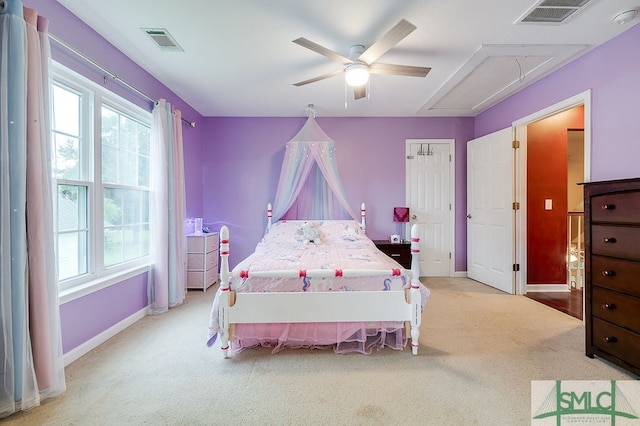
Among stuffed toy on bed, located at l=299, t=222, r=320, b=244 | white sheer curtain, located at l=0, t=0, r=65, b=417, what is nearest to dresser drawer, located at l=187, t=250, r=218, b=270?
stuffed toy on bed, located at l=299, t=222, r=320, b=244

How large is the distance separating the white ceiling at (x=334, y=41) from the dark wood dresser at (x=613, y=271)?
4.55 ft

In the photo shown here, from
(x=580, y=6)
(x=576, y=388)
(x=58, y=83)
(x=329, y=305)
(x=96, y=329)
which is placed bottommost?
(x=576, y=388)

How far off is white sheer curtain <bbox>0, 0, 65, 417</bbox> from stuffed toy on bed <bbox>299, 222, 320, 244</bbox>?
2.46 meters

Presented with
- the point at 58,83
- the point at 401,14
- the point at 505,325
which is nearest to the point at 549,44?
the point at 401,14

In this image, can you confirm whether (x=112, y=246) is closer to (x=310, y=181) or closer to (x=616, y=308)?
(x=310, y=181)

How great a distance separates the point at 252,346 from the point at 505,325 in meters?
2.39

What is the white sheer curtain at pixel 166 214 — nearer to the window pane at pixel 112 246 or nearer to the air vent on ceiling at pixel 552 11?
the window pane at pixel 112 246

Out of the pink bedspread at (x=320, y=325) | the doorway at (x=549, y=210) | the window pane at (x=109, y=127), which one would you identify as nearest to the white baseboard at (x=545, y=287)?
the doorway at (x=549, y=210)

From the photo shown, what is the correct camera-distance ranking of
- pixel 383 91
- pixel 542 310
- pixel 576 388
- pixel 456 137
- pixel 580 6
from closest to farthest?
pixel 576 388 < pixel 580 6 < pixel 542 310 < pixel 383 91 < pixel 456 137

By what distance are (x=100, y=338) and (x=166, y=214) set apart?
1294 millimetres

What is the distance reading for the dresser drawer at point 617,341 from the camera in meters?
1.86

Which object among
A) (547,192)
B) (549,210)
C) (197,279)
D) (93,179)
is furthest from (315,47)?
(549,210)

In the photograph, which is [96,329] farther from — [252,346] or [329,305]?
[329,305]

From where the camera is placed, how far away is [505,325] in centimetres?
276
